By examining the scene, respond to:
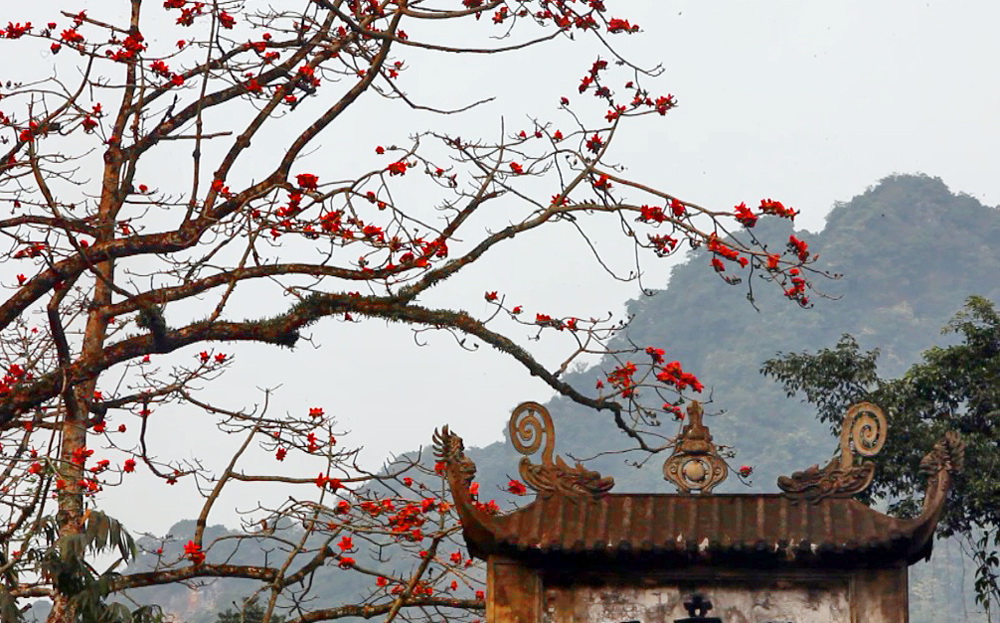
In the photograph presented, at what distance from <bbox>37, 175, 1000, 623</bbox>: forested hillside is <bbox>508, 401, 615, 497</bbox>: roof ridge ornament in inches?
4012

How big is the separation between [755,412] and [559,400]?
1887cm

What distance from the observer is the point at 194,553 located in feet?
34.9

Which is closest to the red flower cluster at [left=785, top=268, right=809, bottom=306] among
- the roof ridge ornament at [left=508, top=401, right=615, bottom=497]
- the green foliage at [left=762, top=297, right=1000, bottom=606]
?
the roof ridge ornament at [left=508, top=401, right=615, bottom=497]

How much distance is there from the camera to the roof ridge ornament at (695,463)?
9.22 metres

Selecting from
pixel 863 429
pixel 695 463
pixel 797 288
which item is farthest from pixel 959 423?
pixel 695 463

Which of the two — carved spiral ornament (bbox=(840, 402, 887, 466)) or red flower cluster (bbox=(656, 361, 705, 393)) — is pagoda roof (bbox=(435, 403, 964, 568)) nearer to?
carved spiral ornament (bbox=(840, 402, 887, 466))

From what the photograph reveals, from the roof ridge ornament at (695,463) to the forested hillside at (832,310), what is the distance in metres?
102

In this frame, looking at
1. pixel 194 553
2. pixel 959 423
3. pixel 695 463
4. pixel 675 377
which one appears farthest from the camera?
pixel 959 423

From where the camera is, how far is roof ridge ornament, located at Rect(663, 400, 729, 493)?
9219 millimetres

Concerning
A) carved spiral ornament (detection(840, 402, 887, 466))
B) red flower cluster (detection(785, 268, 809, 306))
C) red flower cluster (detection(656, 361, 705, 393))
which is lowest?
carved spiral ornament (detection(840, 402, 887, 466))

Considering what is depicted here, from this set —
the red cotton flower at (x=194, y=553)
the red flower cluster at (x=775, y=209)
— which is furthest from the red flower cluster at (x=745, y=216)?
the red cotton flower at (x=194, y=553)

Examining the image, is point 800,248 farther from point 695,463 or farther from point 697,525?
point 697,525

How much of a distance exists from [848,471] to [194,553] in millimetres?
4636

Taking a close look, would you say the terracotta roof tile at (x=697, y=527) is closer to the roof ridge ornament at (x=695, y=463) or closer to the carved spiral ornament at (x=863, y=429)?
the roof ridge ornament at (x=695, y=463)
